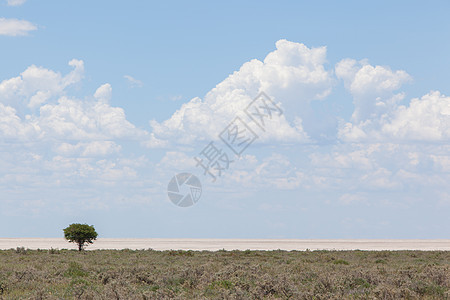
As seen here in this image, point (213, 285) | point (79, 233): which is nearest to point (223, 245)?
point (79, 233)

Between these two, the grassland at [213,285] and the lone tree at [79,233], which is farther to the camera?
the lone tree at [79,233]

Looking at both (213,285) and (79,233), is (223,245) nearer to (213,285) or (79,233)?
(79,233)

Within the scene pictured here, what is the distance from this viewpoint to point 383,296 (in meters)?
17.3

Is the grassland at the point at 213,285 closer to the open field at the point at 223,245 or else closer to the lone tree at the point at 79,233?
the lone tree at the point at 79,233

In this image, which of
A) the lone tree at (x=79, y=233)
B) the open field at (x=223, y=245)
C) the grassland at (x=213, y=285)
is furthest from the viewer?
the open field at (x=223, y=245)

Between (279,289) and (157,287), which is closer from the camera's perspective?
(279,289)

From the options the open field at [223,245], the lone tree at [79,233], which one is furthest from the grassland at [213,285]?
the open field at [223,245]

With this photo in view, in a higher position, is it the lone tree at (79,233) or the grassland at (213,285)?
the lone tree at (79,233)

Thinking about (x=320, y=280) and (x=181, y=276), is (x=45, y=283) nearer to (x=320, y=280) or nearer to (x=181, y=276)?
(x=181, y=276)

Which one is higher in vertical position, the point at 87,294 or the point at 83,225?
the point at 83,225

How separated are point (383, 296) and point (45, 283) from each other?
14010 millimetres

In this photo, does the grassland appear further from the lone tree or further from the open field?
the open field

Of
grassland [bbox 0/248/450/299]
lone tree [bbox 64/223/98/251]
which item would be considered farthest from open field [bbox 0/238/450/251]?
grassland [bbox 0/248/450/299]

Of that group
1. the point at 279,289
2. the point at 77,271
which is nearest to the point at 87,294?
the point at 279,289
